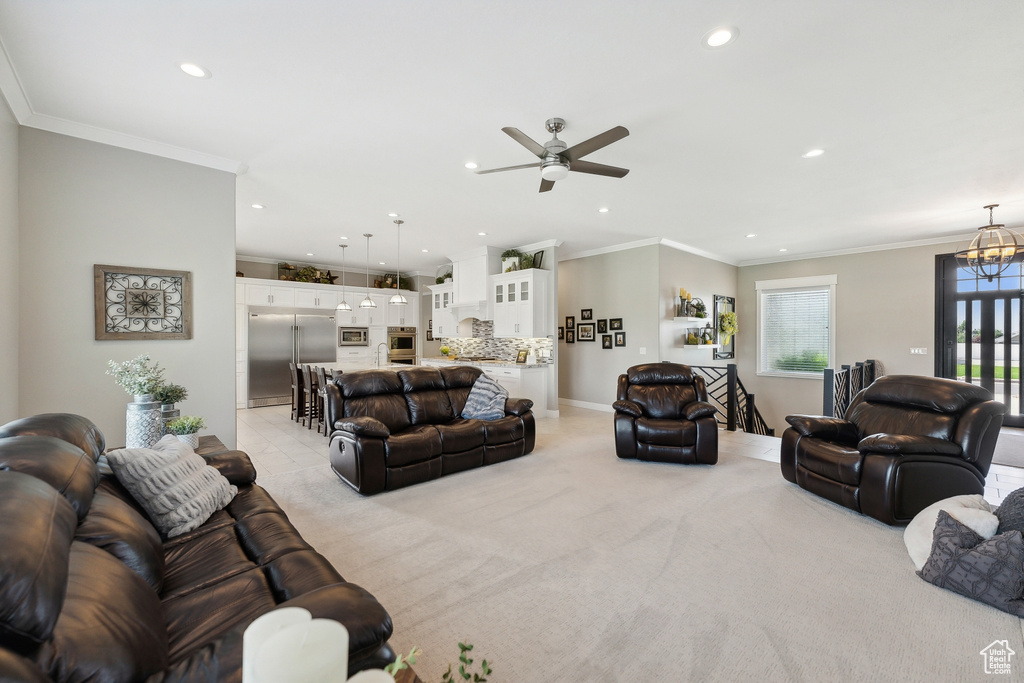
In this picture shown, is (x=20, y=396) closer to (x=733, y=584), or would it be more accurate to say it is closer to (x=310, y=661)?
(x=310, y=661)

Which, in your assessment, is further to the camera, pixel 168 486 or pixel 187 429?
pixel 187 429

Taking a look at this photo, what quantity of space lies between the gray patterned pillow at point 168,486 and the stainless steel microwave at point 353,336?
277 inches

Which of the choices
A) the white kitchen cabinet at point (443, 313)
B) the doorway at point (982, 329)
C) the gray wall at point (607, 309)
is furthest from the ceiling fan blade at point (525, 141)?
the doorway at point (982, 329)

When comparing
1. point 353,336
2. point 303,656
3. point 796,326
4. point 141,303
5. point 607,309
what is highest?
point 607,309

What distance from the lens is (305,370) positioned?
6.27m

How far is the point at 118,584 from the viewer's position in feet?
3.59

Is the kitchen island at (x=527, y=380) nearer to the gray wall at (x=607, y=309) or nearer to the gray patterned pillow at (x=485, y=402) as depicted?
the gray wall at (x=607, y=309)

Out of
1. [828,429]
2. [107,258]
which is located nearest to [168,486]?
[107,258]

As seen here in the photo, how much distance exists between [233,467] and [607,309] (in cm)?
617

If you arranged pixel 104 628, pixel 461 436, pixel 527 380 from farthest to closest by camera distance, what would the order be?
pixel 527 380 → pixel 461 436 → pixel 104 628

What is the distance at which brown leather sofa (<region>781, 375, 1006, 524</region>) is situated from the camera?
2.88 metres

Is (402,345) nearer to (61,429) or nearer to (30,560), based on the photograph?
→ (61,429)

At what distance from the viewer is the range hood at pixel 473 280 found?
7598mm

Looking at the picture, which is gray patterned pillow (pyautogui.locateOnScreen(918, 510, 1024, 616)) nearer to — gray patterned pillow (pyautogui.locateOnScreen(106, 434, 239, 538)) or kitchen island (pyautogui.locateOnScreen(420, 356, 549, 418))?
gray patterned pillow (pyautogui.locateOnScreen(106, 434, 239, 538))
